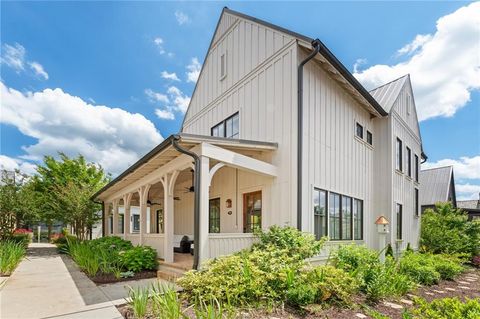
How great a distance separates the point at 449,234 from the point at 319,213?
8672 mm

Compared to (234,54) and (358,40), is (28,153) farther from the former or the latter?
(358,40)

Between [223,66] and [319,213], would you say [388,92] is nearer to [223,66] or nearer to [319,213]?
[223,66]

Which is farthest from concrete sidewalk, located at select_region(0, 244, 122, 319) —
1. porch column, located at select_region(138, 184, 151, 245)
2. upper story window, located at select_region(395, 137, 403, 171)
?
upper story window, located at select_region(395, 137, 403, 171)

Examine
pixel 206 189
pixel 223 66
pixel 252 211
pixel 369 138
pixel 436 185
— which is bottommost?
pixel 252 211

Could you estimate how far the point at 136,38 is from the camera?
11.9 meters

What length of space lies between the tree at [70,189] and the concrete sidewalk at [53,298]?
25.8 feet


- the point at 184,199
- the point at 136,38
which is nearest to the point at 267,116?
the point at 184,199

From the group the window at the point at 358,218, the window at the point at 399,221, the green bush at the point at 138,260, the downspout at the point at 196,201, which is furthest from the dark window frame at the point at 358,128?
the green bush at the point at 138,260

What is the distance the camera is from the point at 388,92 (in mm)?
12992

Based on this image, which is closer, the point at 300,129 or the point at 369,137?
the point at 300,129

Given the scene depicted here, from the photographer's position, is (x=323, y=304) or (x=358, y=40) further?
(x=358, y=40)

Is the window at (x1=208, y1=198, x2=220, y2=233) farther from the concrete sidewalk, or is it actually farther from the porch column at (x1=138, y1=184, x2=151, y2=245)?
the concrete sidewalk

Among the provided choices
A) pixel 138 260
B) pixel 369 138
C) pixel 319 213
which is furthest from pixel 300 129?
pixel 138 260

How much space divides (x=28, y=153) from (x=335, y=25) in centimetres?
1990
